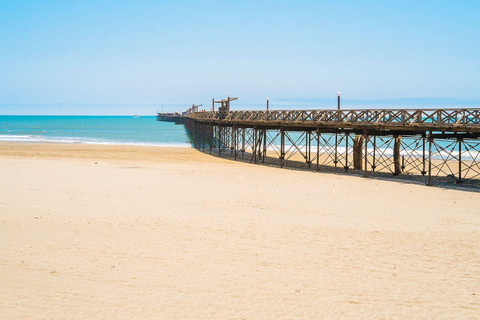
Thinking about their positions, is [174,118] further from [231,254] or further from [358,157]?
[231,254]

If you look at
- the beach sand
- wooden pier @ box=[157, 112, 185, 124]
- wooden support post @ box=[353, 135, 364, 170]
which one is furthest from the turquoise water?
the beach sand

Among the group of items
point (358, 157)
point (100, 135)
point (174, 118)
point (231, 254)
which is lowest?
point (231, 254)

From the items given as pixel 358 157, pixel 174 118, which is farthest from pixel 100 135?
pixel 174 118

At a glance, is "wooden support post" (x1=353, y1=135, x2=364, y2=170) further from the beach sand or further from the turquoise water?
the turquoise water

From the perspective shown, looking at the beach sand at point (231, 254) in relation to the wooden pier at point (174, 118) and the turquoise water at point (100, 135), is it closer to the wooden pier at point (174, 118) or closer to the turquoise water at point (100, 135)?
the turquoise water at point (100, 135)

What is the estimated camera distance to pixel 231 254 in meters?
8.44

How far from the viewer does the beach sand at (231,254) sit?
6.09m

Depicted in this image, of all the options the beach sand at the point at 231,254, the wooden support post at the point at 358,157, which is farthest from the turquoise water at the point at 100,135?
the beach sand at the point at 231,254

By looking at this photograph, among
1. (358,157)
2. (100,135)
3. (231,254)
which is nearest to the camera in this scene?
(231,254)

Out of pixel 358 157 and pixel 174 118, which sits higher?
pixel 174 118

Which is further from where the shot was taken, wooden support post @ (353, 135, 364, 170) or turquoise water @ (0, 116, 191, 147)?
turquoise water @ (0, 116, 191, 147)

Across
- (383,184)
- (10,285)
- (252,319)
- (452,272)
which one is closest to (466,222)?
(452,272)

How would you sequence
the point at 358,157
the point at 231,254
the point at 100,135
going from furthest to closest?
the point at 100,135 < the point at 358,157 < the point at 231,254

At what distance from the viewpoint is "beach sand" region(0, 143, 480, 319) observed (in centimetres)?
609
